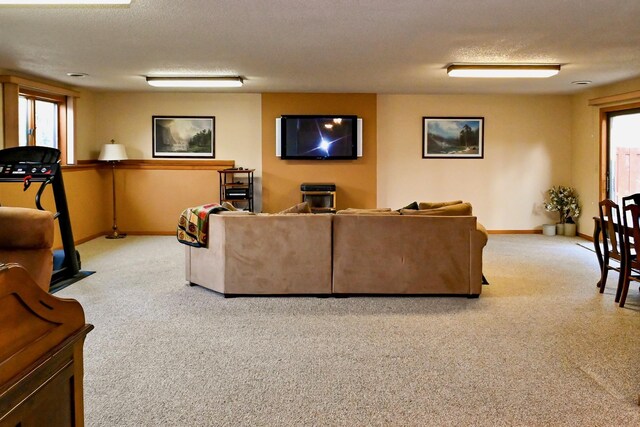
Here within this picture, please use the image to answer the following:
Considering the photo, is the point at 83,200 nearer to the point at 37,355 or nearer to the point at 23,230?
the point at 23,230

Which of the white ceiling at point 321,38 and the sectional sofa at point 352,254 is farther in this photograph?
the sectional sofa at point 352,254

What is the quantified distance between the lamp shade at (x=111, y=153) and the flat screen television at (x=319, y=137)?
257 centimetres

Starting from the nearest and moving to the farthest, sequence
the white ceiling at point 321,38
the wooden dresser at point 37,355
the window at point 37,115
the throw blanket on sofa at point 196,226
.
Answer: the wooden dresser at point 37,355
the white ceiling at point 321,38
the throw blanket on sofa at point 196,226
the window at point 37,115

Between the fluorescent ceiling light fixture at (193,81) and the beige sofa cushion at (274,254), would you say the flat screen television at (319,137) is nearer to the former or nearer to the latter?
the fluorescent ceiling light fixture at (193,81)

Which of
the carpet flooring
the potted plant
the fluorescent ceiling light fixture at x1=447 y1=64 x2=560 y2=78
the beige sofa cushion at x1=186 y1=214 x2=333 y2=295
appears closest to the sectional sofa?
the beige sofa cushion at x1=186 y1=214 x2=333 y2=295

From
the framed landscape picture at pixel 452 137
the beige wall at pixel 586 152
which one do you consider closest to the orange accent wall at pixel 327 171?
the framed landscape picture at pixel 452 137

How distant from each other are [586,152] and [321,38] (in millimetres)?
5941

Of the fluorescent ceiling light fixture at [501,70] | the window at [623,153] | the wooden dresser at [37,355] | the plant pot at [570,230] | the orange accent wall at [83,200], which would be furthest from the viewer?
the plant pot at [570,230]

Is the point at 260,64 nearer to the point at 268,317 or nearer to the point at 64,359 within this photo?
the point at 268,317

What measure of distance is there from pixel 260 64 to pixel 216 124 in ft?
10.5

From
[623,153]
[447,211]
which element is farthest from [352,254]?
[623,153]

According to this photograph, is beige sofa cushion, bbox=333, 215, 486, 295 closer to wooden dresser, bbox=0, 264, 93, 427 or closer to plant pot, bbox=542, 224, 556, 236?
wooden dresser, bbox=0, 264, 93, 427

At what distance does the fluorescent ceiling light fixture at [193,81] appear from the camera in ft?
25.1

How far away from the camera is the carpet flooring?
284cm
